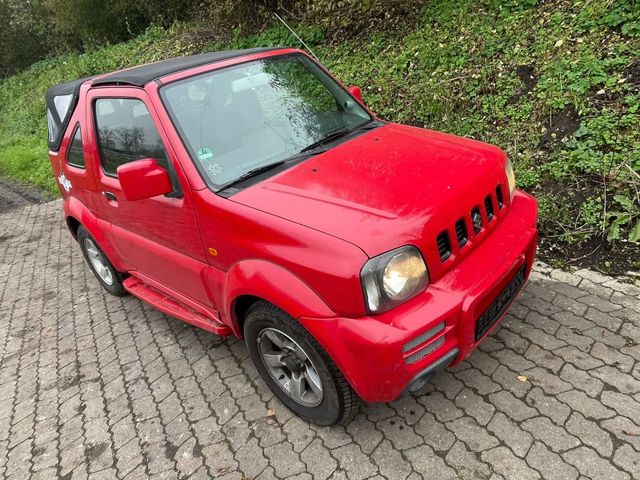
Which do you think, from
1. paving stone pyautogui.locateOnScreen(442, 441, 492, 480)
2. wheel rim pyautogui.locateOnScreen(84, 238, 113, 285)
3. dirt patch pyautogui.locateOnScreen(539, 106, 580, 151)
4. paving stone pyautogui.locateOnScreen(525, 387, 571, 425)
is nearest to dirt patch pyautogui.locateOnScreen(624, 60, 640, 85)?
dirt patch pyautogui.locateOnScreen(539, 106, 580, 151)

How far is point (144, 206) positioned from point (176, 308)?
79 centimetres

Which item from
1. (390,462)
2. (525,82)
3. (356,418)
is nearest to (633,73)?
(525,82)

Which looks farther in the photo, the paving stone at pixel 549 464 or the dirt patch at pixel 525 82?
the dirt patch at pixel 525 82

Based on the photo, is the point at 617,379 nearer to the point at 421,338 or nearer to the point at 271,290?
the point at 421,338

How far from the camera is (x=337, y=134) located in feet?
10.3

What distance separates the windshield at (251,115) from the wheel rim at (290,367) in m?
0.92

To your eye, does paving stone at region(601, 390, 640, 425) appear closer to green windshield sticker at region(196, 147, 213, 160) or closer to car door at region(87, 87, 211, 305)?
car door at region(87, 87, 211, 305)

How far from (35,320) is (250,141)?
322 centimetres

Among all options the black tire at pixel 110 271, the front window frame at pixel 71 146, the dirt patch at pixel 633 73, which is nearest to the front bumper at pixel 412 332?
the front window frame at pixel 71 146

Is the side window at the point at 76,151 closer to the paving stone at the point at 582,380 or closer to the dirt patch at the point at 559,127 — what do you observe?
the paving stone at the point at 582,380

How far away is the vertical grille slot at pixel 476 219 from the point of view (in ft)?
8.22

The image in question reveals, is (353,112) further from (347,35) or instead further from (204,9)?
(204,9)

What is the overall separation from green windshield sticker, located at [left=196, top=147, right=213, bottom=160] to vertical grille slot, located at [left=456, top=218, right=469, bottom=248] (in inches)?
56.8

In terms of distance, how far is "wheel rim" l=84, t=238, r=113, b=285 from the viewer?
4512 millimetres
